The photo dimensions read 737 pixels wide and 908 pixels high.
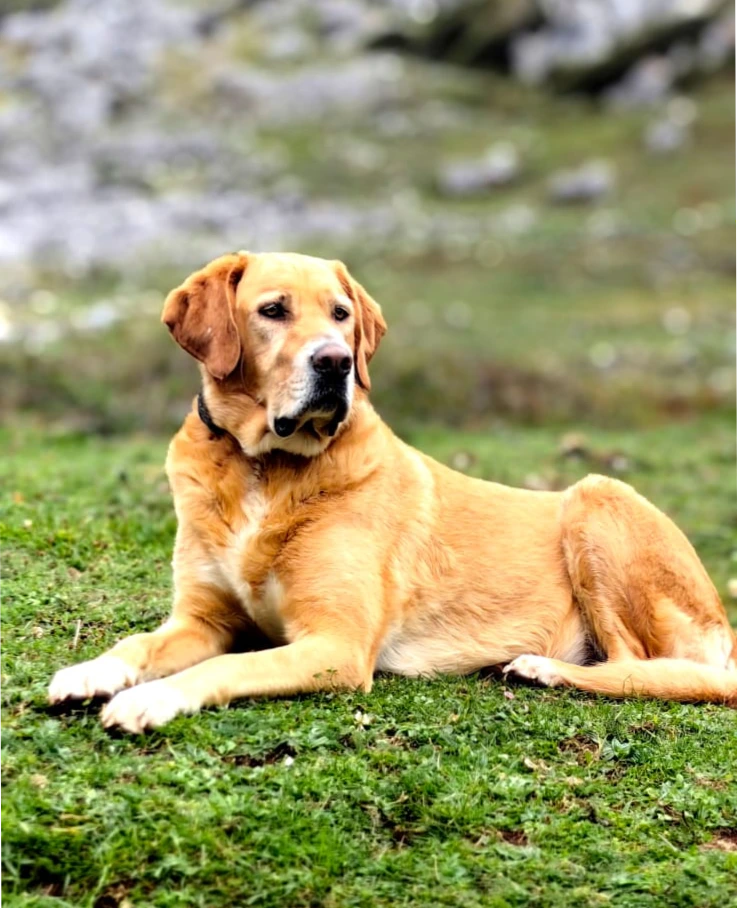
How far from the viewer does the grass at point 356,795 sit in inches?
161

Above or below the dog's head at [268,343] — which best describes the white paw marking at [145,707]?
below

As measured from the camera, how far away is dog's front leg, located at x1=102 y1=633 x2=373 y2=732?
480 centimetres

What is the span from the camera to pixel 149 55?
39562 millimetres

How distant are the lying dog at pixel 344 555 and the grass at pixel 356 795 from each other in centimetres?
23

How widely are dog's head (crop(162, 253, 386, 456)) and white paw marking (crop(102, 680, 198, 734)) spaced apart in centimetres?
133

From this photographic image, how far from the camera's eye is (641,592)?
6.40 meters

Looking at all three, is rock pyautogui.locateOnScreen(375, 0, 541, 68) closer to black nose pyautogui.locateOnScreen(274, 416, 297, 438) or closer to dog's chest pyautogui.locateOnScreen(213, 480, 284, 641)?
black nose pyautogui.locateOnScreen(274, 416, 297, 438)

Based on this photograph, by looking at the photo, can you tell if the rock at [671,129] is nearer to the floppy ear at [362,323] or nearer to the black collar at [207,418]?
the floppy ear at [362,323]

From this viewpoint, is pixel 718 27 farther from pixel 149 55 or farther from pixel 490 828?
pixel 490 828

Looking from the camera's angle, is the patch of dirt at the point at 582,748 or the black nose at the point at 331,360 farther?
the black nose at the point at 331,360

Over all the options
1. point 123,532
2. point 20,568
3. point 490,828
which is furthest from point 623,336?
point 490,828

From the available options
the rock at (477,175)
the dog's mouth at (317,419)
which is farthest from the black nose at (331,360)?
the rock at (477,175)

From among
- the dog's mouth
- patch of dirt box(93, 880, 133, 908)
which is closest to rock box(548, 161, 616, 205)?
the dog's mouth

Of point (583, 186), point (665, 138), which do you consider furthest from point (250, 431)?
point (665, 138)
